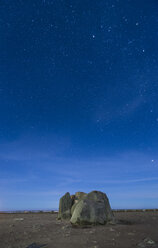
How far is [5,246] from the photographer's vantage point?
7168 millimetres

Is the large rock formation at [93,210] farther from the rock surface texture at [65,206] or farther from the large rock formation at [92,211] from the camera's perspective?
the rock surface texture at [65,206]

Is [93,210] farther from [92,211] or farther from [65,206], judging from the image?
[65,206]

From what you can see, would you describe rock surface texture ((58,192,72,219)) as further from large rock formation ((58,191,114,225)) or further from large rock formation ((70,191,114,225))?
large rock formation ((70,191,114,225))

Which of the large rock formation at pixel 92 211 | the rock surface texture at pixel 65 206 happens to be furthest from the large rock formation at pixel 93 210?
the rock surface texture at pixel 65 206

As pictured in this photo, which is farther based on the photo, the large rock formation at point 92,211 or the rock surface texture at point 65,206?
the rock surface texture at point 65,206

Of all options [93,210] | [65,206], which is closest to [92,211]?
[93,210]

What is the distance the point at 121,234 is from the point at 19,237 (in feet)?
16.4

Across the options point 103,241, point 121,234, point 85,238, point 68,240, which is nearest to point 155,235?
point 121,234

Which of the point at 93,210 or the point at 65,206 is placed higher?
the point at 65,206

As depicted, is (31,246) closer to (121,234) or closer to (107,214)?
(121,234)

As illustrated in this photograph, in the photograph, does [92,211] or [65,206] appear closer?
[92,211]

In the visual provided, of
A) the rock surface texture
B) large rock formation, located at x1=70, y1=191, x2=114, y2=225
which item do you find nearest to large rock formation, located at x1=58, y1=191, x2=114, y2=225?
large rock formation, located at x1=70, y1=191, x2=114, y2=225

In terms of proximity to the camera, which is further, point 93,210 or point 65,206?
point 65,206

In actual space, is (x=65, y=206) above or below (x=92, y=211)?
above
